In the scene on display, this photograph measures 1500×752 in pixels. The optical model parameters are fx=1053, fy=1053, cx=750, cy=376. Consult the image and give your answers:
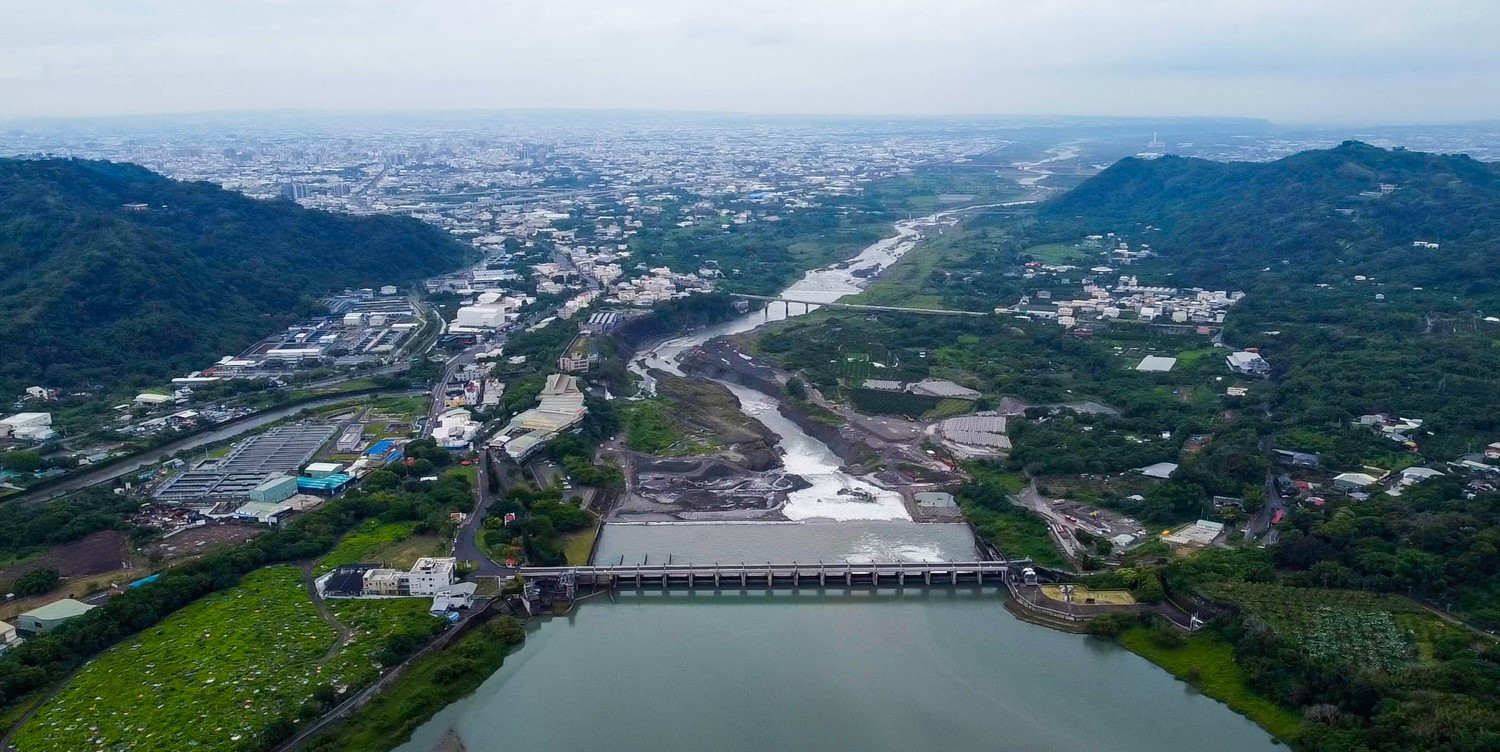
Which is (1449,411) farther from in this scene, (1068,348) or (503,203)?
(503,203)

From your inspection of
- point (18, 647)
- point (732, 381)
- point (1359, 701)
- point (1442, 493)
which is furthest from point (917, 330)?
point (18, 647)

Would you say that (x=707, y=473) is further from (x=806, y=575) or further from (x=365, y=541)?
(x=365, y=541)

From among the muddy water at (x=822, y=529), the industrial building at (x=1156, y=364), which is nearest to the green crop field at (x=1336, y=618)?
the muddy water at (x=822, y=529)

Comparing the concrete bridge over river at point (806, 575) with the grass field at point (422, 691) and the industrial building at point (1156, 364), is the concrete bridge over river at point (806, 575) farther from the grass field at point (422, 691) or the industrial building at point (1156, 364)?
the industrial building at point (1156, 364)

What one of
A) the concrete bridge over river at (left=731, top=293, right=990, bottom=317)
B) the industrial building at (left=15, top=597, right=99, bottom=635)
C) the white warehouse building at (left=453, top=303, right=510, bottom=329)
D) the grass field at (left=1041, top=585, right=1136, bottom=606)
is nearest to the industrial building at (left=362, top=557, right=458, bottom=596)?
the industrial building at (left=15, top=597, right=99, bottom=635)

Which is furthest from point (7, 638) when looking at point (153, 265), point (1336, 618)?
point (153, 265)

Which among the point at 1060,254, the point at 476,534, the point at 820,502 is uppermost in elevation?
the point at 1060,254

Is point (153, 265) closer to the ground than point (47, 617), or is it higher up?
higher up
